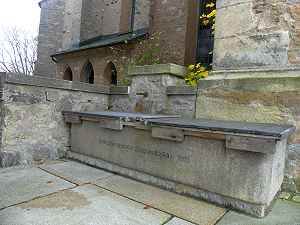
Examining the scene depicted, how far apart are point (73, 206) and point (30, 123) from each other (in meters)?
2.12

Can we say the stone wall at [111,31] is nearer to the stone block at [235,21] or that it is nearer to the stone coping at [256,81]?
the stone block at [235,21]

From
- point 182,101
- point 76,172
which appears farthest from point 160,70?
point 76,172

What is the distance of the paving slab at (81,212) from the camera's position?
206cm

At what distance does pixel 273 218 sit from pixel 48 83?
3.84 metres

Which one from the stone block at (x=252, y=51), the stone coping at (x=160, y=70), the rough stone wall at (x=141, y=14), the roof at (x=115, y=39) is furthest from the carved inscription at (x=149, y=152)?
the rough stone wall at (x=141, y=14)

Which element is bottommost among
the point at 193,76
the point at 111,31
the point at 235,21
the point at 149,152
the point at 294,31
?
the point at 149,152

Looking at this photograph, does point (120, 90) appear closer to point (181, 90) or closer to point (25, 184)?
point (181, 90)

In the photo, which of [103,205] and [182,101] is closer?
[103,205]

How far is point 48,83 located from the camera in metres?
4.09

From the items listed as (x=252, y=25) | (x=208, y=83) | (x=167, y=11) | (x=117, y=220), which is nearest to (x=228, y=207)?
(x=117, y=220)

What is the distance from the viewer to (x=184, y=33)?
7199 millimetres

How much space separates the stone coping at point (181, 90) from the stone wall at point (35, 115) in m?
1.74

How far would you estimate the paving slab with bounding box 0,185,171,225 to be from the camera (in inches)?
81.1

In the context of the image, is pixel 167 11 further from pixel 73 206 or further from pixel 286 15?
pixel 73 206
